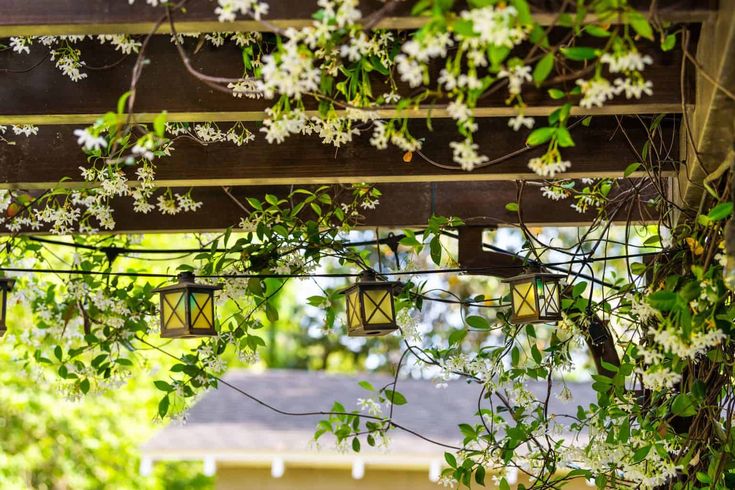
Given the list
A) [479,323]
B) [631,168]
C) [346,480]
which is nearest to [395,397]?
[479,323]

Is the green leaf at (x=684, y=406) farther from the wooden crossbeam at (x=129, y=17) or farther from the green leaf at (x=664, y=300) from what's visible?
the wooden crossbeam at (x=129, y=17)

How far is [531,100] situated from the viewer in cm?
211

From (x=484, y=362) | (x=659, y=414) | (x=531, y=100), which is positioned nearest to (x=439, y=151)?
(x=531, y=100)

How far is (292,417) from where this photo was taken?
24.2 ft

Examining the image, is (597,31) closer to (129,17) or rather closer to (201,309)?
(129,17)

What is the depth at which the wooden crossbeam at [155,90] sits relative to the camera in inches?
84.8

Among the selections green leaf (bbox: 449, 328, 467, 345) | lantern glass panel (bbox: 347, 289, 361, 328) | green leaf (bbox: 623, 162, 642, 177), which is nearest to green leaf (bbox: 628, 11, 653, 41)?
green leaf (bbox: 623, 162, 642, 177)

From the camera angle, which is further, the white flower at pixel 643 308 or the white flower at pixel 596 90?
the white flower at pixel 643 308

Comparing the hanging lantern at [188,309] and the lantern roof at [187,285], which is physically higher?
the lantern roof at [187,285]

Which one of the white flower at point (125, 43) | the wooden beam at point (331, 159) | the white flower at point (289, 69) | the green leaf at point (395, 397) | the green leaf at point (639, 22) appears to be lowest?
the green leaf at point (395, 397)

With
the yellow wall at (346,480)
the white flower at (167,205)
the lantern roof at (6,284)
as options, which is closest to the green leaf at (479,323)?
the white flower at (167,205)

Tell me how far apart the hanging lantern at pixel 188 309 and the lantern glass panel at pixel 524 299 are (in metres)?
0.99

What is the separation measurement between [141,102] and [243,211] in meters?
1.05

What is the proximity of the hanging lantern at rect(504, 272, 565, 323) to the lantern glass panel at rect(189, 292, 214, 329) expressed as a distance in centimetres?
100
